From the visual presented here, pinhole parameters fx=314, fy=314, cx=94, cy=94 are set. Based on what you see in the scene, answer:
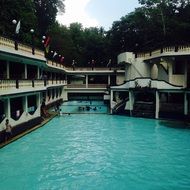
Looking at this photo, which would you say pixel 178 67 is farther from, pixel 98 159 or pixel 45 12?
pixel 45 12

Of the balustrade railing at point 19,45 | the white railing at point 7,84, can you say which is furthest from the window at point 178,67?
the white railing at point 7,84

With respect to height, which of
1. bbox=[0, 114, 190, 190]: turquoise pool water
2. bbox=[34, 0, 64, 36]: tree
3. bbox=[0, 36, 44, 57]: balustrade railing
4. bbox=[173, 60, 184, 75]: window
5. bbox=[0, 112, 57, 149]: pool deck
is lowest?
bbox=[0, 114, 190, 190]: turquoise pool water

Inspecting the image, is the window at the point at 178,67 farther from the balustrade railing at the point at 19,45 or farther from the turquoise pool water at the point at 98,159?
the balustrade railing at the point at 19,45

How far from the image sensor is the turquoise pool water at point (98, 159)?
14945 mm

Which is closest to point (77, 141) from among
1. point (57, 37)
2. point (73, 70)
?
point (73, 70)

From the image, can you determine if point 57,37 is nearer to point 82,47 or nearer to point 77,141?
point 82,47

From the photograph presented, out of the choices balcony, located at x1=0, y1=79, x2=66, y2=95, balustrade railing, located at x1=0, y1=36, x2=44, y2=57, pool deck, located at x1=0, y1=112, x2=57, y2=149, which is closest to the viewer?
balcony, located at x1=0, y1=79, x2=66, y2=95

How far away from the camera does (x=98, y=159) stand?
19000 millimetres

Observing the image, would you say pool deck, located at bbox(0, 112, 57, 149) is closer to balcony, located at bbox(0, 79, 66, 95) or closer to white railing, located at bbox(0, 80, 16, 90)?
balcony, located at bbox(0, 79, 66, 95)

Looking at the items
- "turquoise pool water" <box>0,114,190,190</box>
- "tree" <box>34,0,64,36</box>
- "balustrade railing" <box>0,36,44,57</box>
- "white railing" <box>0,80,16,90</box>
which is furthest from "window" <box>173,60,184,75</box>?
"tree" <box>34,0,64,36</box>

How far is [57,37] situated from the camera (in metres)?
72.2

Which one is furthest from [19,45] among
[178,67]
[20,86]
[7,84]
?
[178,67]

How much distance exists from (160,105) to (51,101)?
18.7 metres

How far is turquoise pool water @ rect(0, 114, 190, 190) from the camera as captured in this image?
14945 mm
